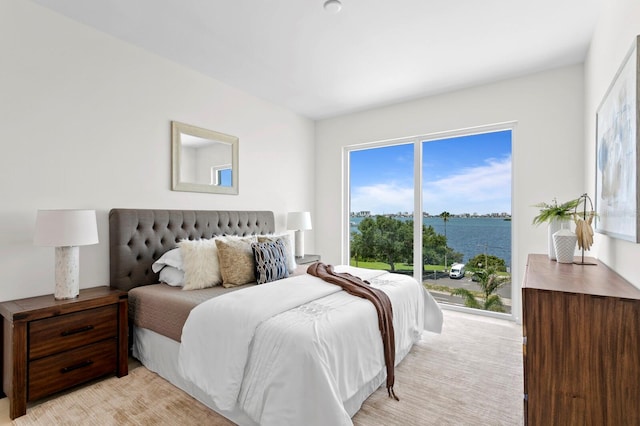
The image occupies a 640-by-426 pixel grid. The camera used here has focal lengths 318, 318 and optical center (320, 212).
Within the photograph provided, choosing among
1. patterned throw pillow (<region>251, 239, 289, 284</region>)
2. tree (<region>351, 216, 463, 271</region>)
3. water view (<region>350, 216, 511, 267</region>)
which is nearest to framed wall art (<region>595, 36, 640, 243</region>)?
water view (<region>350, 216, 511, 267</region>)

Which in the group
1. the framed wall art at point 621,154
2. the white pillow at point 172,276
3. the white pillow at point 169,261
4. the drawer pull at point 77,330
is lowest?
the drawer pull at point 77,330

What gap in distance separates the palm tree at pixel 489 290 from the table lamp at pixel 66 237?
4.02 meters

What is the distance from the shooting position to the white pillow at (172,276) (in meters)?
2.71

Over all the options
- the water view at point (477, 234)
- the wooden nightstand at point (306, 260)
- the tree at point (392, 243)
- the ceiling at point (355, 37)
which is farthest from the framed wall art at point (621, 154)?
the wooden nightstand at point (306, 260)

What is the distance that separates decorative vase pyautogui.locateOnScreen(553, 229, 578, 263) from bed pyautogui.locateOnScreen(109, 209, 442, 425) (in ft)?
3.63

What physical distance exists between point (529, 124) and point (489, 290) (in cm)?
198

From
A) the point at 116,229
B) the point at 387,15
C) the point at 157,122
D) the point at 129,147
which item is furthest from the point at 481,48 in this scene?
the point at 116,229

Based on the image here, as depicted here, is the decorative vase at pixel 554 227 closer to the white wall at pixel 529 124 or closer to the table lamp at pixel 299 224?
the white wall at pixel 529 124

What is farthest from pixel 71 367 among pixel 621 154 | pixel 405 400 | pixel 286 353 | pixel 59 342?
pixel 621 154

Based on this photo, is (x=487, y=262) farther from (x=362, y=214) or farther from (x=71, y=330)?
(x=71, y=330)

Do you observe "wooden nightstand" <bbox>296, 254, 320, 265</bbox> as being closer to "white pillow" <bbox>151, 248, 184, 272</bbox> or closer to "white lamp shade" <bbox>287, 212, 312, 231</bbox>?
"white lamp shade" <bbox>287, 212, 312, 231</bbox>

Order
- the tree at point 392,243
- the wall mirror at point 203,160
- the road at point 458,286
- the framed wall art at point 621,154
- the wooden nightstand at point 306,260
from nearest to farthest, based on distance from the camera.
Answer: the framed wall art at point 621,154 < the wall mirror at point 203,160 < the road at point 458,286 < the wooden nightstand at point 306,260 < the tree at point 392,243

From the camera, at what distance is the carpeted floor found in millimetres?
1917

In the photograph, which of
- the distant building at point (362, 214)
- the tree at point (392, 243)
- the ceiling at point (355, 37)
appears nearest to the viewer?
the ceiling at point (355, 37)
